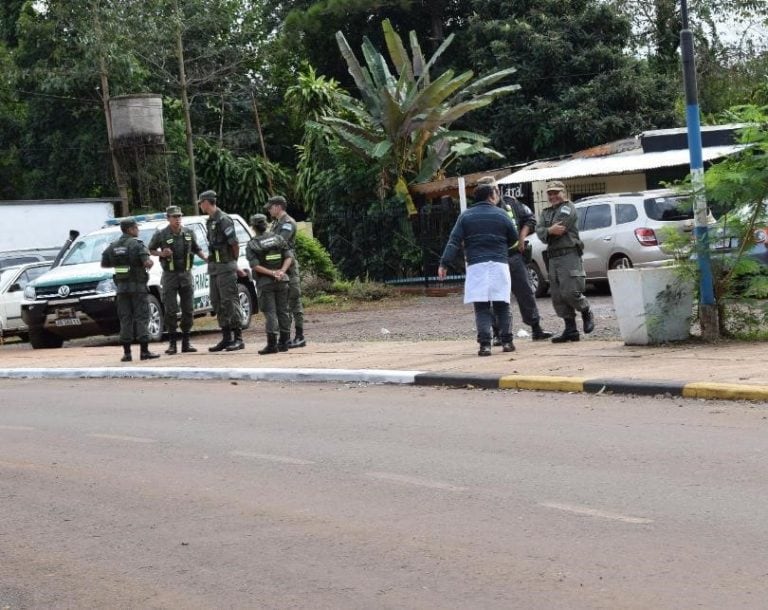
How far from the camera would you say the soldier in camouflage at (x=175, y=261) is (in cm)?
1747

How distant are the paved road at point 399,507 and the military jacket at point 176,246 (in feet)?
19.6

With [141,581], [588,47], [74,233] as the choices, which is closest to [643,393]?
[141,581]

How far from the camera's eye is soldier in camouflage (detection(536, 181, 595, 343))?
1453 centimetres

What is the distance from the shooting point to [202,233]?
21.9 m

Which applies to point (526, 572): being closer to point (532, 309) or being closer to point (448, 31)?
point (532, 309)

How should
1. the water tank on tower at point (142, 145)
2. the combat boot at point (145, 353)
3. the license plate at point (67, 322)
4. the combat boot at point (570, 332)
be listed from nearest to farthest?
the combat boot at point (570, 332), the combat boot at point (145, 353), the license plate at point (67, 322), the water tank on tower at point (142, 145)

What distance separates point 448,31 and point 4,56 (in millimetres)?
16740

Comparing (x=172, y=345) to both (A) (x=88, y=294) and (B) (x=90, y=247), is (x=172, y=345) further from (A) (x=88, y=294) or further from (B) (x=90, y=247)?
(B) (x=90, y=247)

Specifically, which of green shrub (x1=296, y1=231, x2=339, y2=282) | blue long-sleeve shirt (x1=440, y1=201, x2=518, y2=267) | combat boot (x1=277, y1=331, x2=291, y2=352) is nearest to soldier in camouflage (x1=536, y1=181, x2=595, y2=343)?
blue long-sleeve shirt (x1=440, y1=201, x2=518, y2=267)

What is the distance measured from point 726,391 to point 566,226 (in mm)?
4499

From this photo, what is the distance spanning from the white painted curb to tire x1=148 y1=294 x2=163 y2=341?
3271mm

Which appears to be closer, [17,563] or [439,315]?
[17,563]

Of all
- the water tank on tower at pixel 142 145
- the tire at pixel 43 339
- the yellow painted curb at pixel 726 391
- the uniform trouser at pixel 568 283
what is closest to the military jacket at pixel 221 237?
the uniform trouser at pixel 568 283

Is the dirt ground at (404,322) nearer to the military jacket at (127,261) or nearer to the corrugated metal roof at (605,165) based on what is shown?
the military jacket at (127,261)
